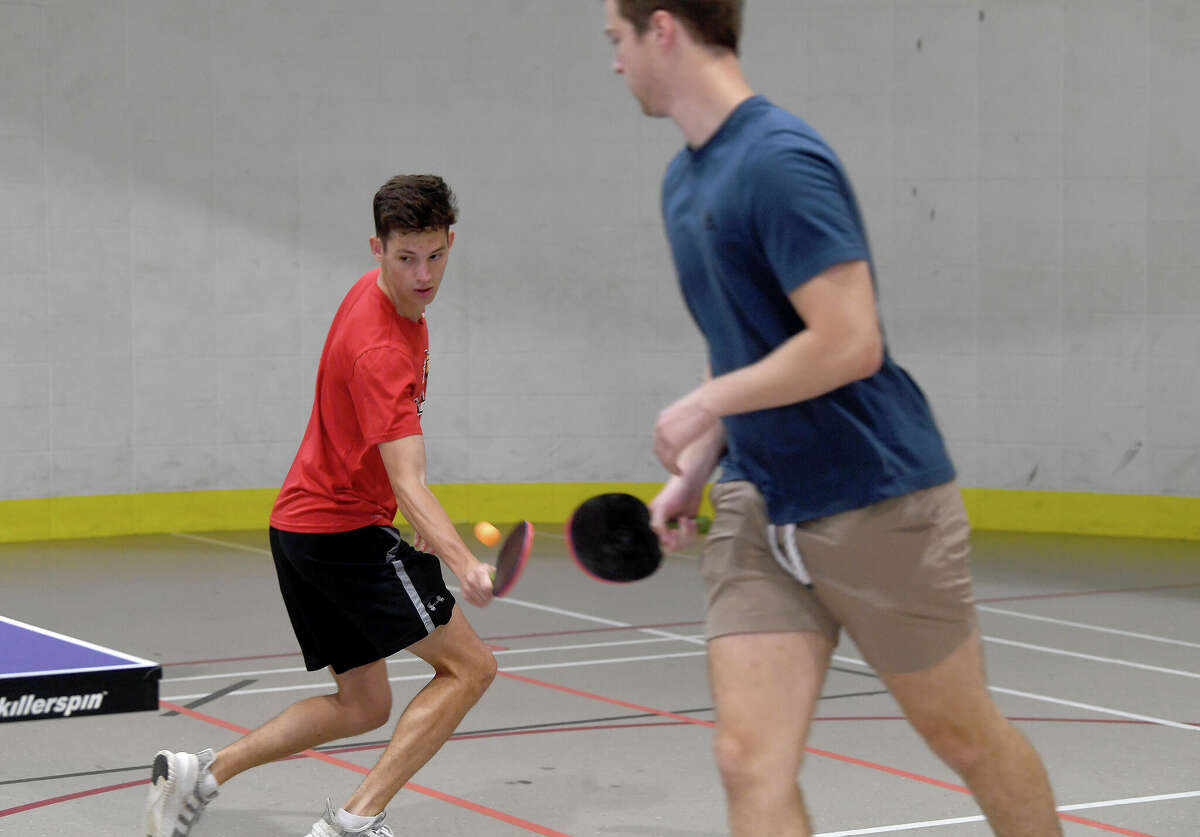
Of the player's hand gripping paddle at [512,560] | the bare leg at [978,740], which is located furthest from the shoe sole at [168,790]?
the bare leg at [978,740]

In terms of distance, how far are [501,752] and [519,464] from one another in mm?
6609

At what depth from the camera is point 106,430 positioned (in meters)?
11.0

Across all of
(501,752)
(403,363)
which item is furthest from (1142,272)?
(403,363)

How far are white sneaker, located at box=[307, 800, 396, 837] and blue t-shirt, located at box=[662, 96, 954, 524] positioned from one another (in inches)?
67.4

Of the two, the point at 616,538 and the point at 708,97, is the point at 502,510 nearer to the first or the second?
the point at 616,538

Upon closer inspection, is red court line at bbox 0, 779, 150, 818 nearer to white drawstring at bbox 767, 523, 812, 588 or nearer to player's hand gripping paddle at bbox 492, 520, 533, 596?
player's hand gripping paddle at bbox 492, 520, 533, 596

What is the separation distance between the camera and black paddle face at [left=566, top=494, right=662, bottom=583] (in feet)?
10.1

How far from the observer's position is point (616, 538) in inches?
122

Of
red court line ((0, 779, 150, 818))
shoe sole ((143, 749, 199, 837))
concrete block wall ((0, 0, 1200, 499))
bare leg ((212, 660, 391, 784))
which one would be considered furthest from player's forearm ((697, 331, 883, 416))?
concrete block wall ((0, 0, 1200, 499))

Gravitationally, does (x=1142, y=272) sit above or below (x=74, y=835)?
above

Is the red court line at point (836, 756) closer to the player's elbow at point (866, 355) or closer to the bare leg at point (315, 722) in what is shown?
the bare leg at point (315, 722)

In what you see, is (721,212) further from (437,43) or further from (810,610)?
(437,43)

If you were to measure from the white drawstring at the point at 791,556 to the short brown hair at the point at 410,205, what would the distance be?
1.57 m

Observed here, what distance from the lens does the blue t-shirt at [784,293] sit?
2.43 m
